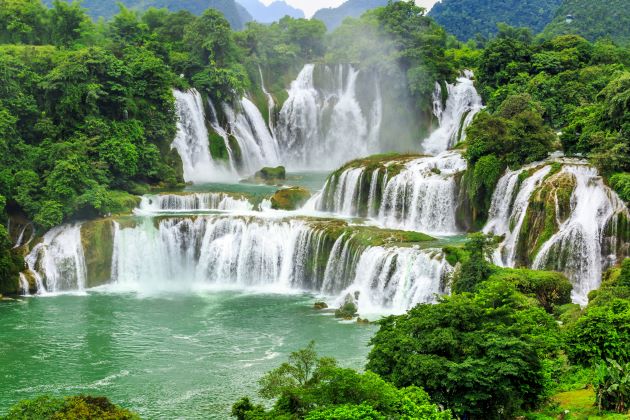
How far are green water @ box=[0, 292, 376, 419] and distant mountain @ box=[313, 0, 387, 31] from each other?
9316 cm

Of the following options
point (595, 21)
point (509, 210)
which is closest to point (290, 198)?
point (509, 210)

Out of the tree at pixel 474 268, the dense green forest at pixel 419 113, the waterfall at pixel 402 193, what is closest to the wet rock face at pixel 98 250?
Result: the dense green forest at pixel 419 113

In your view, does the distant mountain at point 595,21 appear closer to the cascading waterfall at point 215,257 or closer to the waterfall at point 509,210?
the waterfall at point 509,210

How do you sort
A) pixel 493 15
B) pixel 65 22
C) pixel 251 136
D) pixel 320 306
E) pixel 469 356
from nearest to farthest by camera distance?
pixel 469 356 < pixel 320 306 < pixel 65 22 < pixel 251 136 < pixel 493 15

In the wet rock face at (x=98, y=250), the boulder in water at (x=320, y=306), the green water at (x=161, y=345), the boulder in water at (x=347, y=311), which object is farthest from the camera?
the wet rock face at (x=98, y=250)

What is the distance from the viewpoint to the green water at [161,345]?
19266 millimetres

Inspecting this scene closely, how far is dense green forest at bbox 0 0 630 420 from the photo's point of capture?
13.9 meters

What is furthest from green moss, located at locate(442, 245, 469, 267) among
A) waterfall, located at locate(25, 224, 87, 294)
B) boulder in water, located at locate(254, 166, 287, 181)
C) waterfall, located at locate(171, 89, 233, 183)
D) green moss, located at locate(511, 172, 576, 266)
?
waterfall, located at locate(171, 89, 233, 183)

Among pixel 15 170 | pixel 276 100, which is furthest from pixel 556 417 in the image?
pixel 276 100

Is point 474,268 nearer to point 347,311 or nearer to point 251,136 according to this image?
point 347,311

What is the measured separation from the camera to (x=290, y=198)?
3572 cm

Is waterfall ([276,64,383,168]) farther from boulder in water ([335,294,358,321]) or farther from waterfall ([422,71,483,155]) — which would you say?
boulder in water ([335,294,358,321])

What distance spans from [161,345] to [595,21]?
2517 inches

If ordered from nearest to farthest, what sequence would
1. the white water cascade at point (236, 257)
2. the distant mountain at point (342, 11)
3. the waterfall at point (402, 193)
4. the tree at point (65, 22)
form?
the white water cascade at point (236, 257), the waterfall at point (402, 193), the tree at point (65, 22), the distant mountain at point (342, 11)
